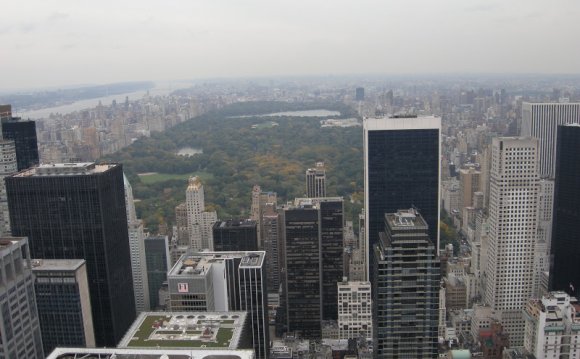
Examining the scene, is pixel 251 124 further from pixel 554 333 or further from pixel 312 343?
pixel 554 333

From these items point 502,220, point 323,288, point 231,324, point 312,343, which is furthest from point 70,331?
point 502,220

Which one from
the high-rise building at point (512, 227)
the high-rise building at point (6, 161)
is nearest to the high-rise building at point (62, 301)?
the high-rise building at point (6, 161)

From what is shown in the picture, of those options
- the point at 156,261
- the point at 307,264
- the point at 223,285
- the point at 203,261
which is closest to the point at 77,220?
the point at 203,261

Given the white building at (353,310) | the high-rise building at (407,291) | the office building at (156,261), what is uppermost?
the high-rise building at (407,291)

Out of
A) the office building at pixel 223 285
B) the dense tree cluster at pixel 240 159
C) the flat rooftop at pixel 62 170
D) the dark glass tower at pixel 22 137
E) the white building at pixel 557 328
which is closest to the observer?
the office building at pixel 223 285

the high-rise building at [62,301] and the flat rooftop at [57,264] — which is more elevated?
the flat rooftop at [57,264]

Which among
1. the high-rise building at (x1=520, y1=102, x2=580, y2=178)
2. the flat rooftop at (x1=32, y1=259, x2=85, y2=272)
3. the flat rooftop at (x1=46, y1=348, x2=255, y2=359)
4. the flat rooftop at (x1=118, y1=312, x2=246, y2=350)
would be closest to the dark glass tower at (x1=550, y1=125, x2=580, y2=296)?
the high-rise building at (x1=520, y1=102, x2=580, y2=178)

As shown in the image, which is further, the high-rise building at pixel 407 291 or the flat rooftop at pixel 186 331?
the high-rise building at pixel 407 291

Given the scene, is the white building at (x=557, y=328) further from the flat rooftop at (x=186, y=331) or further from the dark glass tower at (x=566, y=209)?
the flat rooftop at (x=186, y=331)
